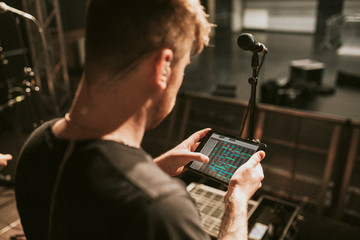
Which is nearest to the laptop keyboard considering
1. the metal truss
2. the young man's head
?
the young man's head

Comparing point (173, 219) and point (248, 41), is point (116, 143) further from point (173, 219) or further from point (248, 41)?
point (248, 41)

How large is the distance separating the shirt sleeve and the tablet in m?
0.52

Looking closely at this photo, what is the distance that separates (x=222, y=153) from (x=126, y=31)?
72 centimetres

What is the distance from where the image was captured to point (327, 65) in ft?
28.3

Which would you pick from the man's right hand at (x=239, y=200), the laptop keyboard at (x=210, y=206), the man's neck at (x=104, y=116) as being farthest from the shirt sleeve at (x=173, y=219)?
the laptop keyboard at (x=210, y=206)

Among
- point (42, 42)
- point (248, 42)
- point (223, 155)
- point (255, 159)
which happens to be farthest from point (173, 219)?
point (42, 42)

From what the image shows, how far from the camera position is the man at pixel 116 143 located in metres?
0.72

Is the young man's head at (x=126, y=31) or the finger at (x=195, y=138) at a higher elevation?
Result: the young man's head at (x=126, y=31)

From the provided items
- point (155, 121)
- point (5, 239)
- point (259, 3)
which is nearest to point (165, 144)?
point (5, 239)

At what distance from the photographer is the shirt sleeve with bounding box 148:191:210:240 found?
27.1 inches

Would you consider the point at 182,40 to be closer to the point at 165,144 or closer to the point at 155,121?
the point at 155,121

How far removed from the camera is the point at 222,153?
1.34 meters

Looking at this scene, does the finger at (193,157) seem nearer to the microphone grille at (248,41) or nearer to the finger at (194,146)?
the finger at (194,146)

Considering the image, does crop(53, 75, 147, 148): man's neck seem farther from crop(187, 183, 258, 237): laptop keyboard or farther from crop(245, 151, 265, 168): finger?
crop(187, 183, 258, 237): laptop keyboard
